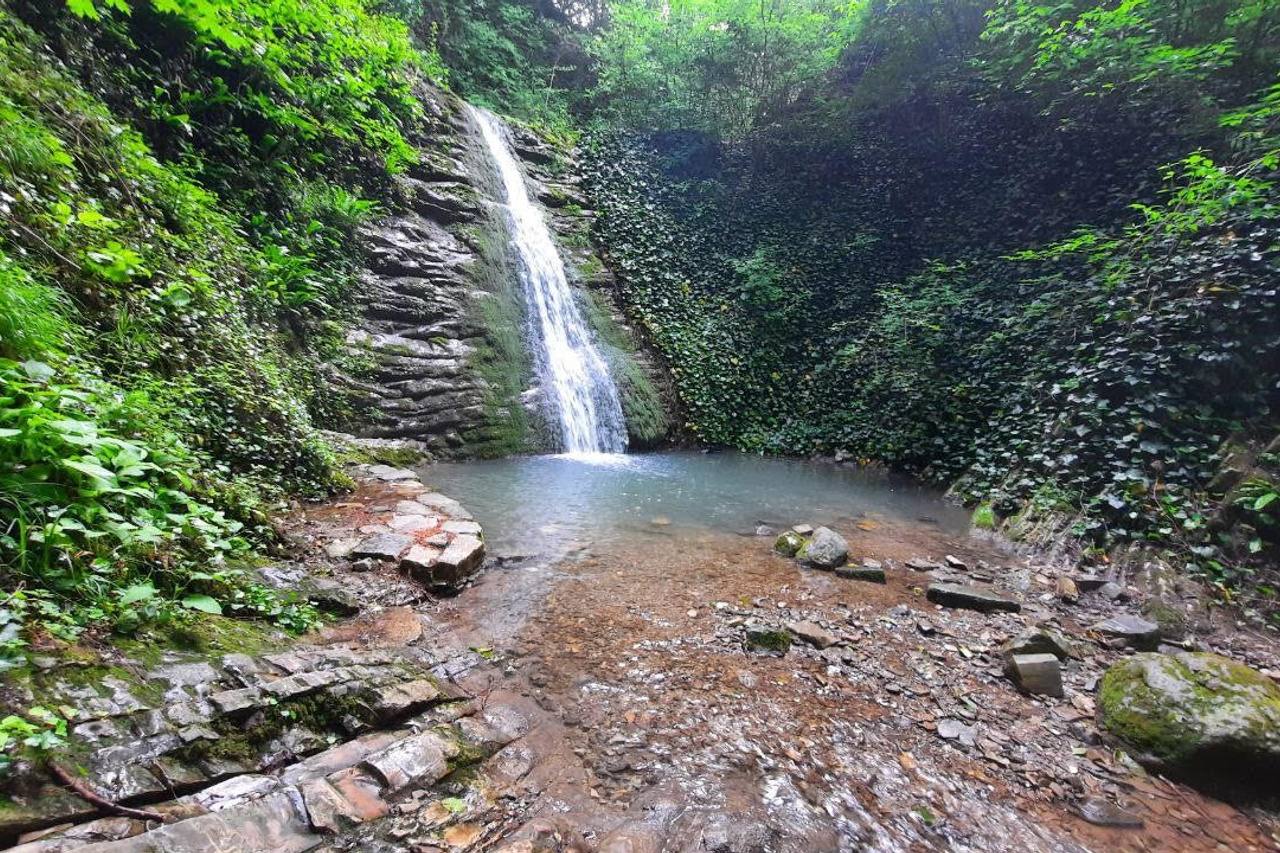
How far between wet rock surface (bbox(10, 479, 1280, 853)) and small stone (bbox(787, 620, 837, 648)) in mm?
17

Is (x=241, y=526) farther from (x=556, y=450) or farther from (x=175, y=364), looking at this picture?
(x=556, y=450)

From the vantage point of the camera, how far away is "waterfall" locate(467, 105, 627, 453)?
846cm

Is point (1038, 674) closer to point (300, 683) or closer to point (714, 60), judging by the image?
point (300, 683)

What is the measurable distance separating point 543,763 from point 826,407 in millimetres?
8476

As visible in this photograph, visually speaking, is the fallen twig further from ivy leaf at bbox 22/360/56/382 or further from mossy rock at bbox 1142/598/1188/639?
mossy rock at bbox 1142/598/1188/639

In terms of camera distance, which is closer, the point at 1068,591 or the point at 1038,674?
the point at 1038,674

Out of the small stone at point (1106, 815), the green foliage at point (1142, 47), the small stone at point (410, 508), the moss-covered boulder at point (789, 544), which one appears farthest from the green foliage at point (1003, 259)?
the small stone at point (410, 508)

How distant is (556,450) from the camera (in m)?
8.08

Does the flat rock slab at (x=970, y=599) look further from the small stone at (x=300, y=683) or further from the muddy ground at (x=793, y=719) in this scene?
the small stone at (x=300, y=683)

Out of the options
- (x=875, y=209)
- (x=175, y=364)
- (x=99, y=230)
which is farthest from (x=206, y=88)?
(x=875, y=209)

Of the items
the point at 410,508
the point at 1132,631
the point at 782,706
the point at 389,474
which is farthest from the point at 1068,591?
the point at 389,474

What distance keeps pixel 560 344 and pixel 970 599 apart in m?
6.86

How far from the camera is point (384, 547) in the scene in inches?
137

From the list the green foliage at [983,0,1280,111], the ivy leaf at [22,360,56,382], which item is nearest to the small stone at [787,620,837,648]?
the ivy leaf at [22,360,56,382]
